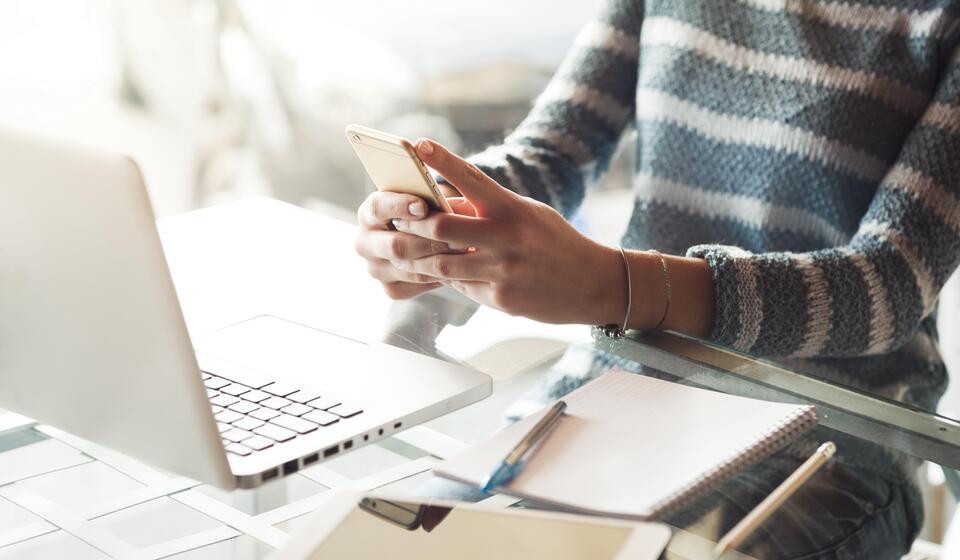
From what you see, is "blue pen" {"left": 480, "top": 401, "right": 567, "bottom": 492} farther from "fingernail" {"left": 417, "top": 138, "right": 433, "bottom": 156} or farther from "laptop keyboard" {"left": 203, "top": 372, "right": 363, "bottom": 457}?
"fingernail" {"left": 417, "top": 138, "right": 433, "bottom": 156}

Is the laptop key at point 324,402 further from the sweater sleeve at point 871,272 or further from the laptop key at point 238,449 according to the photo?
the sweater sleeve at point 871,272

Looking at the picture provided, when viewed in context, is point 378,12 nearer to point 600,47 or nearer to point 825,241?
point 600,47

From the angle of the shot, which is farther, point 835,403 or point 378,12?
point 378,12

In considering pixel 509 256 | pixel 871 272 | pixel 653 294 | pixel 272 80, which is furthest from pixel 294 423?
pixel 272 80

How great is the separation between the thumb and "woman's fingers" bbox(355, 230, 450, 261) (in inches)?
1.8

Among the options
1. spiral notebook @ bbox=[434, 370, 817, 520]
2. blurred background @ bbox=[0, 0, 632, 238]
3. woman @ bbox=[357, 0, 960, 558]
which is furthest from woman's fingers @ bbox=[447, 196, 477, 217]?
blurred background @ bbox=[0, 0, 632, 238]

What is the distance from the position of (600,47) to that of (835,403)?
0.58m

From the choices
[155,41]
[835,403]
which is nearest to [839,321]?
[835,403]

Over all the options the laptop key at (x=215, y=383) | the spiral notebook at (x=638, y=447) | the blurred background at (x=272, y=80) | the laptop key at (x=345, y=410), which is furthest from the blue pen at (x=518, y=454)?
the blurred background at (x=272, y=80)

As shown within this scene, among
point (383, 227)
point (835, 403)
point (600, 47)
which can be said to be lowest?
point (835, 403)

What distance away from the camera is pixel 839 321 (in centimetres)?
A: 95

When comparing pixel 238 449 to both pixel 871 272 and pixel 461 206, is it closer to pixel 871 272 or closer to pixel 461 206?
pixel 461 206

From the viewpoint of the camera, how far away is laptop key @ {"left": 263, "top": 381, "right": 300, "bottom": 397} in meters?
0.75

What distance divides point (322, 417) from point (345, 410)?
18 millimetres
